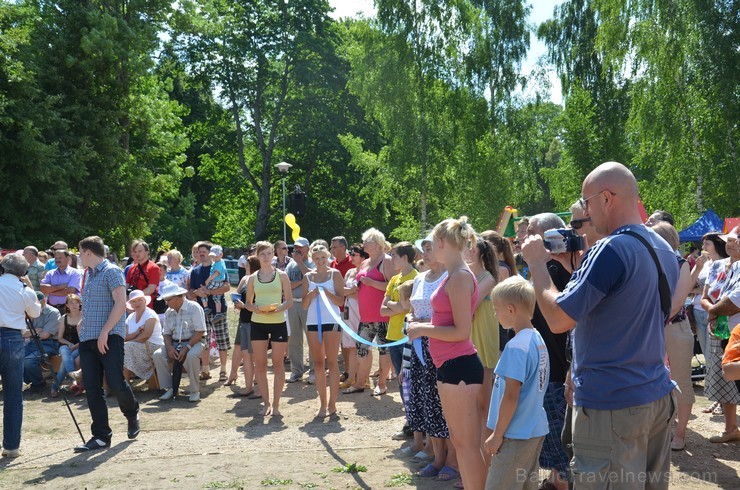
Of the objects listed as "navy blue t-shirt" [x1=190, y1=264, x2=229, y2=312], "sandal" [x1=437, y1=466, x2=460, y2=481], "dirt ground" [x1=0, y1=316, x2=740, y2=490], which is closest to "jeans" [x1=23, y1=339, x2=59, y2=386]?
"dirt ground" [x1=0, y1=316, x2=740, y2=490]

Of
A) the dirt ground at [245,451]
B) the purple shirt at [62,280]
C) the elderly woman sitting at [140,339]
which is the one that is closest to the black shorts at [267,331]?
the dirt ground at [245,451]

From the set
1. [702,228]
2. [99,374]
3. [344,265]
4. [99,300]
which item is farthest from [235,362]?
[702,228]

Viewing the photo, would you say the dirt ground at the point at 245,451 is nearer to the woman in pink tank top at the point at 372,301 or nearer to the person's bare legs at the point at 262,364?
the person's bare legs at the point at 262,364

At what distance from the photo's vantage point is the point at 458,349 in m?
4.55

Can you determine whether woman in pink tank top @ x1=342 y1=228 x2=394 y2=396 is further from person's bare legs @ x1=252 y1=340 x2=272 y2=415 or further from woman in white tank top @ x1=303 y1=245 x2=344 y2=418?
person's bare legs @ x1=252 y1=340 x2=272 y2=415

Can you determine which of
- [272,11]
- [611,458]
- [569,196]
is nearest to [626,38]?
[569,196]

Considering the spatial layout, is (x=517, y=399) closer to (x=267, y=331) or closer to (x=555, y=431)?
(x=555, y=431)

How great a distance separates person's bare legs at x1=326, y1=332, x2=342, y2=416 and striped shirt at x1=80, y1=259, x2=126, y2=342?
7.36 ft

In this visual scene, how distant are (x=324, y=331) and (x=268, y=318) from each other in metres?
0.65

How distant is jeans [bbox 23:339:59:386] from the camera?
10.1 metres

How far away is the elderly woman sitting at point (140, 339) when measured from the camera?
9.85 metres

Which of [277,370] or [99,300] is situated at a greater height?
[99,300]

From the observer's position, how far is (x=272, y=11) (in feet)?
124

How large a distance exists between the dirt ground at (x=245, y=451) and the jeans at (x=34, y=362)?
96cm
